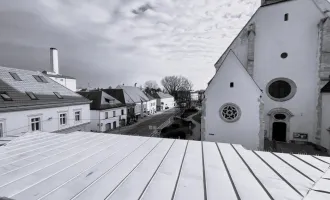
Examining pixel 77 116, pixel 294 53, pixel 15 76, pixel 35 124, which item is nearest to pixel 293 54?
pixel 294 53

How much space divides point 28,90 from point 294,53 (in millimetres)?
24624

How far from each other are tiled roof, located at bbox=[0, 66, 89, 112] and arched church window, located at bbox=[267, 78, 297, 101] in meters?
20.1

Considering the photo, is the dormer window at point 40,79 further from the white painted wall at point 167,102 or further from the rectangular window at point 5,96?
the white painted wall at point 167,102

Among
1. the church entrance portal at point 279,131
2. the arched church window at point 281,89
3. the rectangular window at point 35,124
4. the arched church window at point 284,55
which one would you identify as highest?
the arched church window at point 284,55

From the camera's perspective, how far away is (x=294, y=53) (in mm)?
14852

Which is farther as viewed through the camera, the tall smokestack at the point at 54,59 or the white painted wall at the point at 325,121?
the tall smokestack at the point at 54,59

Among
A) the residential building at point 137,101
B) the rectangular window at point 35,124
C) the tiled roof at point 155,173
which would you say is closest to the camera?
the tiled roof at point 155,173

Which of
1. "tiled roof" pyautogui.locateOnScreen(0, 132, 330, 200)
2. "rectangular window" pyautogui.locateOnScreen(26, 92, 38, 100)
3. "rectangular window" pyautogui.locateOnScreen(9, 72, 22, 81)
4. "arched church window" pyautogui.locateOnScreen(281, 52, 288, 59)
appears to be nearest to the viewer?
"tiled roof" pyautogui.locateOnScreen(0, 132, 330, 200)

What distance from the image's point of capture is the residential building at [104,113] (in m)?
22.8

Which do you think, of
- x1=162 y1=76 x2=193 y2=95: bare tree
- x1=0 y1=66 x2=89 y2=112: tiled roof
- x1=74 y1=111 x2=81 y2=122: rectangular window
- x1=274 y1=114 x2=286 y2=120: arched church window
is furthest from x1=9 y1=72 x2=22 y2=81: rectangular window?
x1=162 y1=76 x2=193 y2=95: bare tree

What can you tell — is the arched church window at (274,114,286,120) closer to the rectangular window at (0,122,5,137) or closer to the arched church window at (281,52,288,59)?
the arched church window at (281,52,288,59)

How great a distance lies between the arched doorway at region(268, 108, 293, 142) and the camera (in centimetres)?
1512

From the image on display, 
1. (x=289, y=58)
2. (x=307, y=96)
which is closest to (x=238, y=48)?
(x=289, y=58)

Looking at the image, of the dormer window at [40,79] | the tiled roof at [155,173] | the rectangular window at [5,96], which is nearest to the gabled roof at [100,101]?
the dormer window at [40,79]
